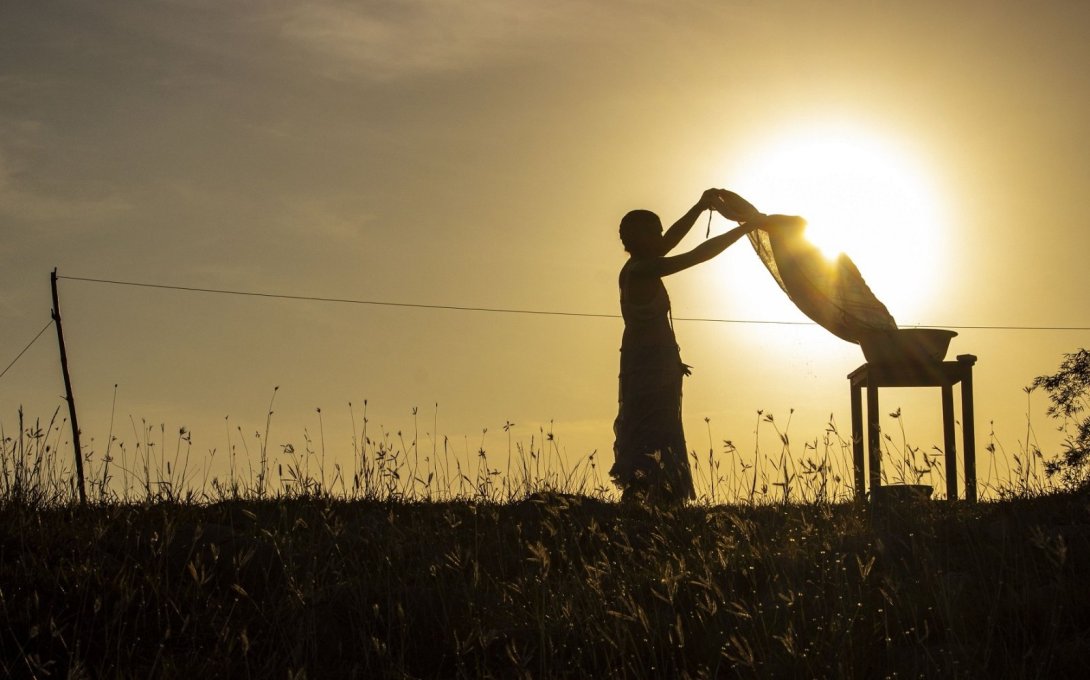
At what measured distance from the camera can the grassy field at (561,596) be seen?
12.4ft

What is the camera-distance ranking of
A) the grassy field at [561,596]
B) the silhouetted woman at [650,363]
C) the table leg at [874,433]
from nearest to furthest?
1. the grassy field at [561,596]
2. the silhouetted woman at [650,363]
3. the table leg at [874,433]

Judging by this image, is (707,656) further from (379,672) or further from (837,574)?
(379,672)

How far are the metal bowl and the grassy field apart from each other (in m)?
2.14

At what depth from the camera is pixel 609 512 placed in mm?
6629

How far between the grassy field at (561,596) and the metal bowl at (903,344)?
2144 mm

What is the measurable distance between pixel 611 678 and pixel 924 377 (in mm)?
5882

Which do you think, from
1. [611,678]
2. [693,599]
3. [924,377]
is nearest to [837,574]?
[693,599]

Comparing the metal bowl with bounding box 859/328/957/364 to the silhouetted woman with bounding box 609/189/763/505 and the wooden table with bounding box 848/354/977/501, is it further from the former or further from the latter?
the silhouetted woman with bounding box 609/189/763/505

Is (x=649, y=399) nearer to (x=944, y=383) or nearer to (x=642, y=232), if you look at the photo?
(x=642, y=232)

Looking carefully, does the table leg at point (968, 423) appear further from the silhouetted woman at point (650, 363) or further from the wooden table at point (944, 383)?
the silhouetted woman at point (650, 363)

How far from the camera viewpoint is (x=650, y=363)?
7.09 metres

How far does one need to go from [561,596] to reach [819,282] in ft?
14.7

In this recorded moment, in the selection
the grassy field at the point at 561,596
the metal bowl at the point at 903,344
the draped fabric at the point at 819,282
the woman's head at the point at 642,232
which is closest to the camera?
the grassy field at the point at 561,596

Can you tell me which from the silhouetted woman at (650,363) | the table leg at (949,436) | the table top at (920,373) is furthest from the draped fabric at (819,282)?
the silhouetted woman at (650,363)
